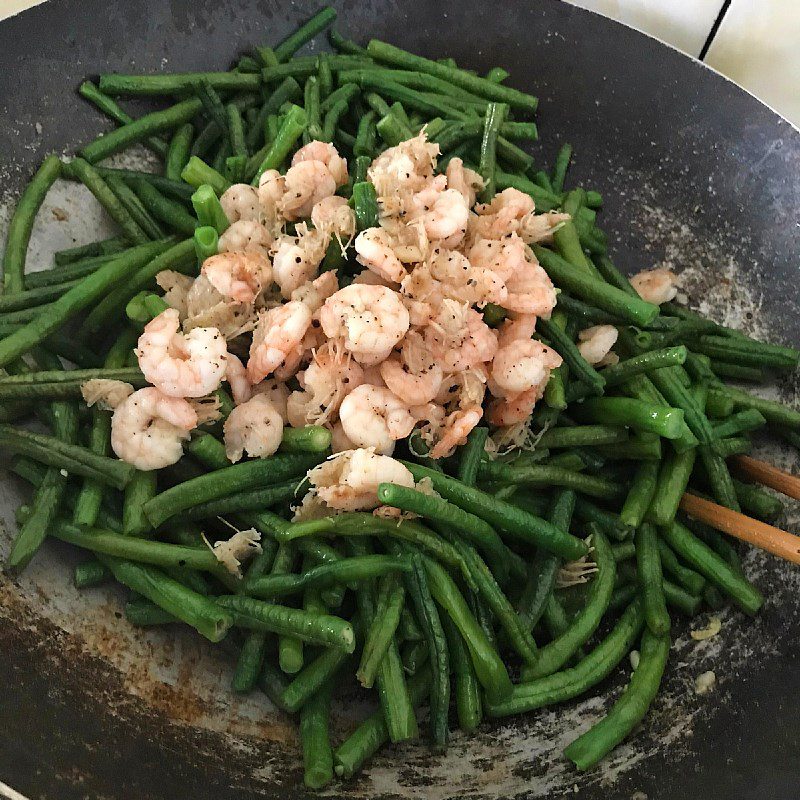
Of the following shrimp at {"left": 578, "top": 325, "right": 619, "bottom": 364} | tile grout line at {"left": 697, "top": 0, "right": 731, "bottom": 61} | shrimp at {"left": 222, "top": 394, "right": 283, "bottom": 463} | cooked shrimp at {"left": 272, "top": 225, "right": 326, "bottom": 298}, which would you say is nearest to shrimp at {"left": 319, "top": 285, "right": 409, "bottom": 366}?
cooked shrimp at {"left": 272, "top": 225, "right": 326, "bottom": 298}

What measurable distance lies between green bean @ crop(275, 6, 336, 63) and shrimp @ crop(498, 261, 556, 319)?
186 centimetres

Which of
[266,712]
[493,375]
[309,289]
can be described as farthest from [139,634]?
[493,375]

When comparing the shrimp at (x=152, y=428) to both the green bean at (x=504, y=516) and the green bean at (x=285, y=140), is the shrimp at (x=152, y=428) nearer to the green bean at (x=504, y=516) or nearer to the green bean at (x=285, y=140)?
the green bean at (x=504, y=516)

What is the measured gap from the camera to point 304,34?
3881 mm

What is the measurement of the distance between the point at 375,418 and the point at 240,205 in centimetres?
109

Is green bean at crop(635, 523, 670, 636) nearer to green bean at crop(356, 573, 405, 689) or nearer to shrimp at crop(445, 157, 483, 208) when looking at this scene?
green bean at crop(356, 573, 405, 689)

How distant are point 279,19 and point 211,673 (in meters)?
3.15

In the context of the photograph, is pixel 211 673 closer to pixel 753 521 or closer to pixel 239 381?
pixel 239 381

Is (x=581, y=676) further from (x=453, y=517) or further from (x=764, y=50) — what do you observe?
(x=764, y=50)

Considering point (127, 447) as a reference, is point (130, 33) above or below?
above

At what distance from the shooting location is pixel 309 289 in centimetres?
279

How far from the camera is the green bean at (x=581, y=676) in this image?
2.62 metres

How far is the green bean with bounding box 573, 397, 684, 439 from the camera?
2811 millimetres

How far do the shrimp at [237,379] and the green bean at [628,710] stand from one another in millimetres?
1656
